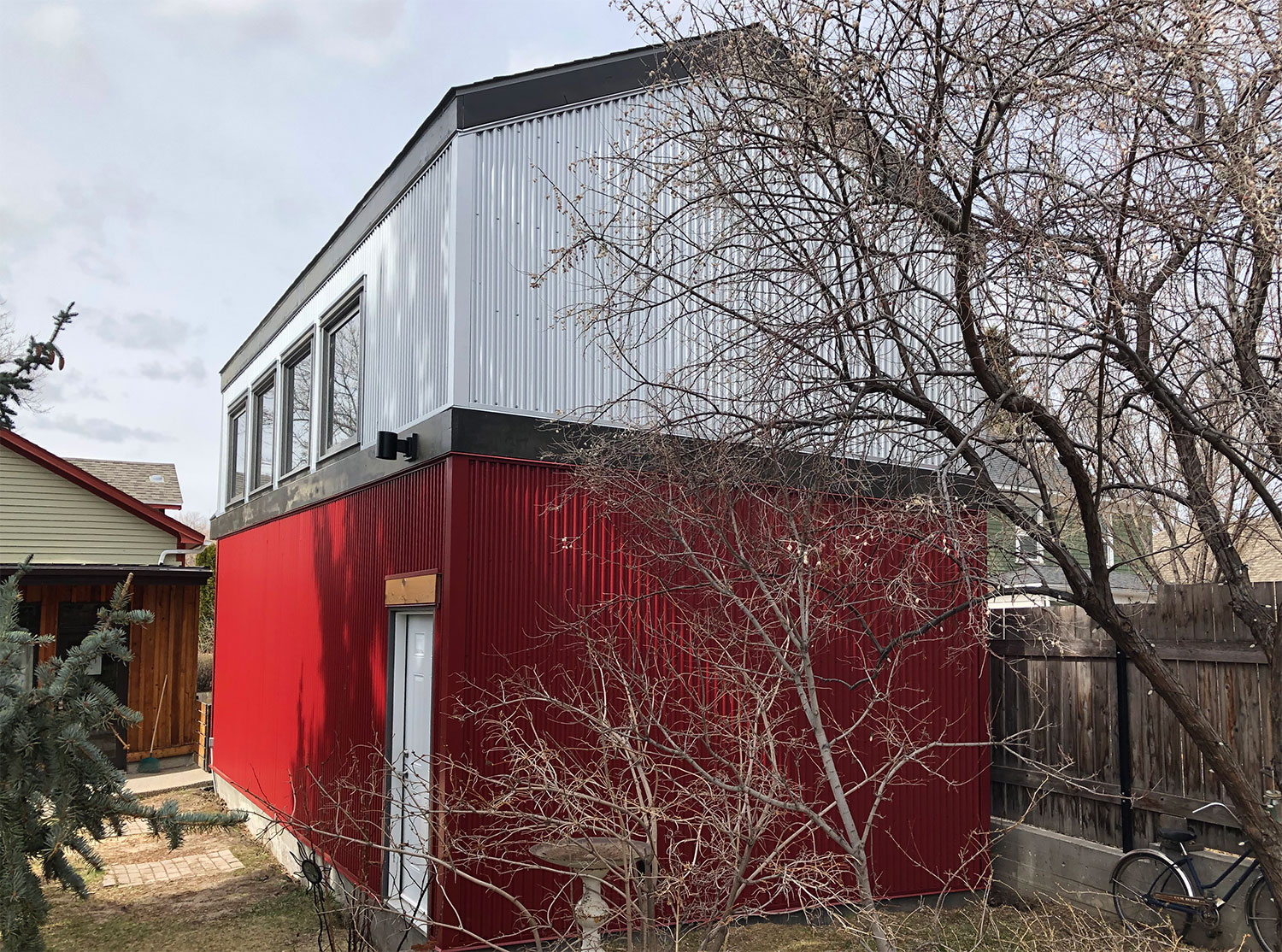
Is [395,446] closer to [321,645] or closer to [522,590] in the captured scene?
[522,590]

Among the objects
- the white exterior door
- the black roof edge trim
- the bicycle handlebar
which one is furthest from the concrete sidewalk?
the bicycle handlebar

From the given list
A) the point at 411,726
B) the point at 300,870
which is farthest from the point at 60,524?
the point at 411,726

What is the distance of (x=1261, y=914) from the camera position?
21.7ft

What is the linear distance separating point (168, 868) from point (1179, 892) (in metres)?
9.76

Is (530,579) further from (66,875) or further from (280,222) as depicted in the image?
(280,222)

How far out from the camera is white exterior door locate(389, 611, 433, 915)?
745 cm

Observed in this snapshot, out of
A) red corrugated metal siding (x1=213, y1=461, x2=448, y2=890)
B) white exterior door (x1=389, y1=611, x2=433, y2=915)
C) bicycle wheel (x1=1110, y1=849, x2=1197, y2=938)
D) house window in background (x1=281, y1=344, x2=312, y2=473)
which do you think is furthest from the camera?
house window in background (x1=281, y1=344, x2=312, y2=473)

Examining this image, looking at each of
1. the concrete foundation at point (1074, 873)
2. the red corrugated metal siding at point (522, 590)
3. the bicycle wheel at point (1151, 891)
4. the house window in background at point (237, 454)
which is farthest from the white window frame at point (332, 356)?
the bicycle wheel at point (1151, 891)

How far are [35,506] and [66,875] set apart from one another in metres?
12.2

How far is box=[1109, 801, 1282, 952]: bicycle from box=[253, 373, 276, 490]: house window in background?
10572mm

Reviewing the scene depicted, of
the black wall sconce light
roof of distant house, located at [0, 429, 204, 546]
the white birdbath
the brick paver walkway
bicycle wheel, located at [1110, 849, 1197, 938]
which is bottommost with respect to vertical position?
the brick paver walkway

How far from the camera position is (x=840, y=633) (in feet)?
27.7

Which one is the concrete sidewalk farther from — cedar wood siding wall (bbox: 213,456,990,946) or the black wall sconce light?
the black wall sconce light

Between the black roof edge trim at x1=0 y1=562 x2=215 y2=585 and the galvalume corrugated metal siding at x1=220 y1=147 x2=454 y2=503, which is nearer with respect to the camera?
the galvalume corrugated metal siding at x1=220 y1=147 x2=454 y2=503
